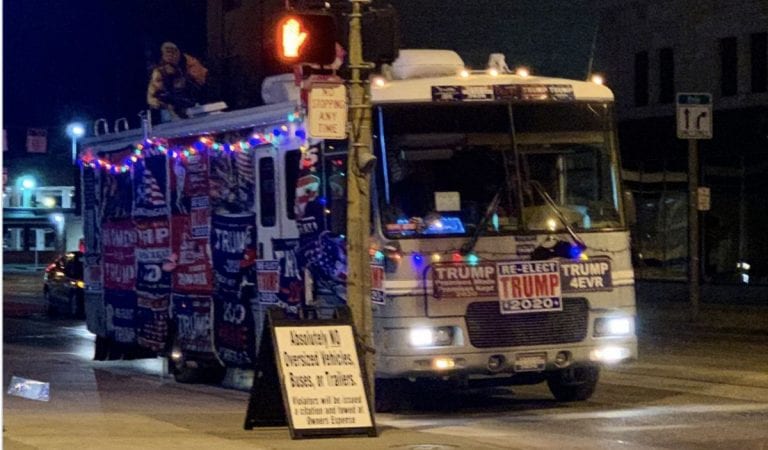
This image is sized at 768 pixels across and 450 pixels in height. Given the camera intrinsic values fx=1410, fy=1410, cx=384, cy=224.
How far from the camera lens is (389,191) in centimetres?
1293

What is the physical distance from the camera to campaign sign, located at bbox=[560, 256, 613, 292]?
43.8ft

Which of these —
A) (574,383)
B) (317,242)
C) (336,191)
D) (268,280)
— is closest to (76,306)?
(268,280)

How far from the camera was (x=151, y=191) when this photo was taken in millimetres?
17641

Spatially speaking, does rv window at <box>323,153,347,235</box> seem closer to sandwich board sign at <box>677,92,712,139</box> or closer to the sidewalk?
sandwich board sign at <box>677,92,712,139</box>

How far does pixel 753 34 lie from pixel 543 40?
7467 mm

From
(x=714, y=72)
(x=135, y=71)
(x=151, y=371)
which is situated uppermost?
(x=135, y=71)

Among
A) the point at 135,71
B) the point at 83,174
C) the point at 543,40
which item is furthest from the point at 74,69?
the point at 83,174

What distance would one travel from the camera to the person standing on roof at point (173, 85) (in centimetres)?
1766

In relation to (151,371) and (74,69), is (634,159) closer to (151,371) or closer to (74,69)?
(151,371)

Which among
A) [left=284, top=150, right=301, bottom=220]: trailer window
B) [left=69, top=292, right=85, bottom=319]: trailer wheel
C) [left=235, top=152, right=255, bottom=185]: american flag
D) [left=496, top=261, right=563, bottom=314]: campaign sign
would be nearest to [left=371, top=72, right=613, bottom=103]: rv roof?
[left=284, top=150, right=301, bottom=220]: trailer window

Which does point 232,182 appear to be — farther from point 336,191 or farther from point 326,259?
point 336,191

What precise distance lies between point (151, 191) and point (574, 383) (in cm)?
623

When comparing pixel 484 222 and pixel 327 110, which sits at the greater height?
pixel 327 110

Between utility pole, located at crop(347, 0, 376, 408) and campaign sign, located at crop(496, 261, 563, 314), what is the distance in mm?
1944
